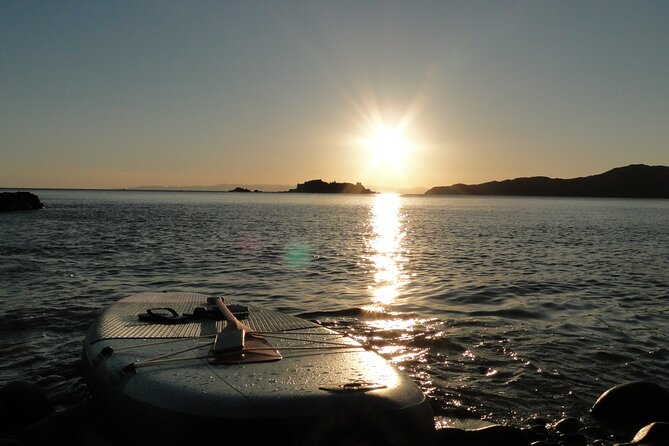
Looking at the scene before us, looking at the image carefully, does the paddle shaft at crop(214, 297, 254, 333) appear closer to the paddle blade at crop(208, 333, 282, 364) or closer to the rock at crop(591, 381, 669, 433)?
the paddle blade at crop(208, 333, 282, 364)

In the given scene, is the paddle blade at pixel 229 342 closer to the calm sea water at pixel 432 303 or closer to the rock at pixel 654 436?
the calm sea water at pixel 432 303

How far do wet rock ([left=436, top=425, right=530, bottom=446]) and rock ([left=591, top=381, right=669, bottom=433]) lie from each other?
1554 mm

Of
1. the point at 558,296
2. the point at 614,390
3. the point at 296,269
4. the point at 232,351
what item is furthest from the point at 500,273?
the point at 232,351

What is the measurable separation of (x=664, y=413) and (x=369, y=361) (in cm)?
382

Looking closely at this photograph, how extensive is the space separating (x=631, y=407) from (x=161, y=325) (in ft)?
20.8

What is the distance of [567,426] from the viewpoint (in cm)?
653

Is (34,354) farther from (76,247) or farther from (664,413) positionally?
(76,247)

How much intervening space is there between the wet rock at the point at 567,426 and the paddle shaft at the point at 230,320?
403cm

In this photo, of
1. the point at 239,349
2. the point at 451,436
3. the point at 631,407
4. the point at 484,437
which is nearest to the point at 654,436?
the point at 631,407

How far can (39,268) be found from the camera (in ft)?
63.0

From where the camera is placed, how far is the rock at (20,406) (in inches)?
254

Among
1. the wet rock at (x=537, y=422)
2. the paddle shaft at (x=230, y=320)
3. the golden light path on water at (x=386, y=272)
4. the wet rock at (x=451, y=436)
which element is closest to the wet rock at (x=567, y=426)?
the wet rock at (x=537, y=422)

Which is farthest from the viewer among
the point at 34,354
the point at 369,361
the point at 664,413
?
the point at 34,354

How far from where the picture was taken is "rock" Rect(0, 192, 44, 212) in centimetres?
6229
